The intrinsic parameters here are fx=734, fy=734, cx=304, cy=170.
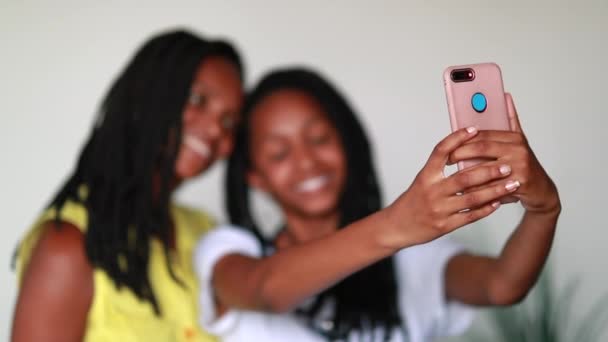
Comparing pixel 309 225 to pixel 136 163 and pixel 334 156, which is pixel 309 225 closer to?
pixel 334 156

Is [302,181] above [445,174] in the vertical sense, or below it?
below

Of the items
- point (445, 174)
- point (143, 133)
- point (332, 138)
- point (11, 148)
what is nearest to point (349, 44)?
point (332, 138)

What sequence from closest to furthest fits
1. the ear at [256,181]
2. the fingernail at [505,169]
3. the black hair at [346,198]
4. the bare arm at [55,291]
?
the fingernail at [505,169] < the bare arm at [55,291] < the black hair at [346,198] < the ear at [256,181]

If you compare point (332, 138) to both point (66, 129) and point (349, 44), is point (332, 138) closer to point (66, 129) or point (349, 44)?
point (349, 44)

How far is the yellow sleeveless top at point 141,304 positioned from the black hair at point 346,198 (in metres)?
0.13

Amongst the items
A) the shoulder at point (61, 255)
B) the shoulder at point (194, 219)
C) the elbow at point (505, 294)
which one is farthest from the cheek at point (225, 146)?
the elbow at point (505, 294)

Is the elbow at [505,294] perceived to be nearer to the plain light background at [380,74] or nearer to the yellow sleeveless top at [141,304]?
the plain light background at [380,74]

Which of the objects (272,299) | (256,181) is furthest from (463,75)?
(256,181)

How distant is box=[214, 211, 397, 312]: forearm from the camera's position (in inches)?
22.2

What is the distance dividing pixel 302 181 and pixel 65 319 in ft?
1.07

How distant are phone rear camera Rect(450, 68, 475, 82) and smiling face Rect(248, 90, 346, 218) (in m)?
0.41

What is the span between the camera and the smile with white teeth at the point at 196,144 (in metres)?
0.91

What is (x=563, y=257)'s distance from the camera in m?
0.81

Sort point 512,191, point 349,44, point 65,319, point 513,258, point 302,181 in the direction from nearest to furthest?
1. point 512,191
2. point 513,258
3. point 65,319
4. point 302,181
5. point 349,44
